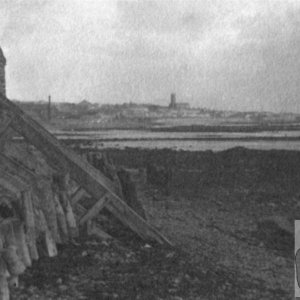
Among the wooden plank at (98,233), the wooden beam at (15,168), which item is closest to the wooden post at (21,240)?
the wooden beam at (15,168)

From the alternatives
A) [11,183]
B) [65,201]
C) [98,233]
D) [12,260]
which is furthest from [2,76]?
[12,260]

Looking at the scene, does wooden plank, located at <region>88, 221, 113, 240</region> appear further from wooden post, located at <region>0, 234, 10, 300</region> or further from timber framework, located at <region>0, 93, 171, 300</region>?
wooden post, located at <region>0, 234, 10, 300</region>

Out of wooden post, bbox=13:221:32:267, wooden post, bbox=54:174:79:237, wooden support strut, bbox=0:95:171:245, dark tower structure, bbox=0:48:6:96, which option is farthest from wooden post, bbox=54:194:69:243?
dark tower structure, bbox=0:48:6:96

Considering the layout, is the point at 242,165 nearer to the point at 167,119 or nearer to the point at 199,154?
the point at 199,154

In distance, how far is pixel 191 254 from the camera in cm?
733

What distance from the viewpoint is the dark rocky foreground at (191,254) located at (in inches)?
218

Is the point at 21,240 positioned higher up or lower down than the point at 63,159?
lower down

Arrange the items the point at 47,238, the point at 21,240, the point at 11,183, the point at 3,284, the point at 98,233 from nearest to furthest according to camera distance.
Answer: the point at 3,284 < the point at 21,240 < the point at 11,183 < the point at 47,238 < the point at 98,233

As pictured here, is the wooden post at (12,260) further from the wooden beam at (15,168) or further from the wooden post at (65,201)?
the wooden post at (65,201)

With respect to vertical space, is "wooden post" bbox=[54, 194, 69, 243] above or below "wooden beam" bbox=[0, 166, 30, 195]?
below

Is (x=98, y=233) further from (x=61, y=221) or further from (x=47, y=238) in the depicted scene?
(x=47, y=238)

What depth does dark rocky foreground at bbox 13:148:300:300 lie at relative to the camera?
553cm

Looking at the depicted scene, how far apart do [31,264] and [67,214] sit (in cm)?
113

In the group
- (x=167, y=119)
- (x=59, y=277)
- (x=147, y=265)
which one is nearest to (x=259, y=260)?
(x=147, y=265)
